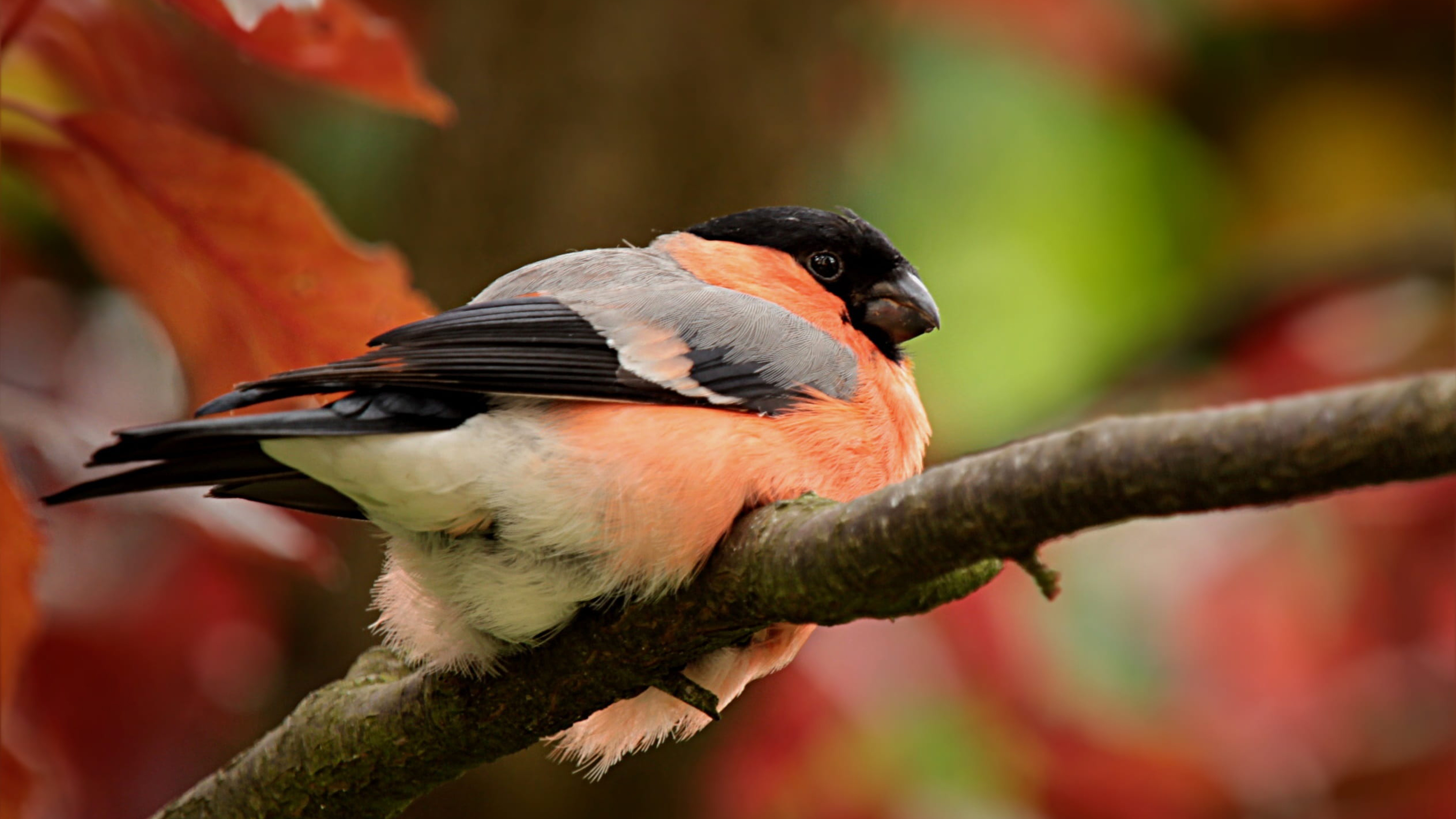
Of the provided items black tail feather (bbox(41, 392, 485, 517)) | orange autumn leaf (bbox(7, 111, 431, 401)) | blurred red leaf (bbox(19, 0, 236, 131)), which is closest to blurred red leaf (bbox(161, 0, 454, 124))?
orange autumn leaf (bbox(7, 111, 431, 401))

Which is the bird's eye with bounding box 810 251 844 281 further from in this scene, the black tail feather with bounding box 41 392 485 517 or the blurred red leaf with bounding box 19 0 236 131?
the blurred red leaf with bounding box 19 0 236 131

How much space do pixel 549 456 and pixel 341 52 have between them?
830 millimetres

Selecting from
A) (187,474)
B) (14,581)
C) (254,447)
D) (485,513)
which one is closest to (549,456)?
(485,513)

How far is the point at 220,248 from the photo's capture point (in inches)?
102

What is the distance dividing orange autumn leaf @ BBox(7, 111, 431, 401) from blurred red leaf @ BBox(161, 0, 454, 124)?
7.5 inches

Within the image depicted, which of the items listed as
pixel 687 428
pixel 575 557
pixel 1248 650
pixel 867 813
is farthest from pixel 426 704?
pixel 1248 650

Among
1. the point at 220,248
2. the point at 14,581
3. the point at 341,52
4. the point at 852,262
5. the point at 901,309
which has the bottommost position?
the point at 901,309

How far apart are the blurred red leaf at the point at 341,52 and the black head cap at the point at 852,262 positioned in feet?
4.08

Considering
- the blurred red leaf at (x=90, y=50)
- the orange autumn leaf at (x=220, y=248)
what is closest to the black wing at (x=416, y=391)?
the orange autumn leaf at (x=220, y=248)

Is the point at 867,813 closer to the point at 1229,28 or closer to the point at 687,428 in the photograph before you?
the point at 687,428

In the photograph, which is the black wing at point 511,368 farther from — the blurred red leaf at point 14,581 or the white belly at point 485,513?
the blurred red leaf at point 14,581

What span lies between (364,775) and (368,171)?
12.4 ft

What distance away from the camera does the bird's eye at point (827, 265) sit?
12.2 ft

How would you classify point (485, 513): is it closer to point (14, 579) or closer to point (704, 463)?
point (704, 463)
